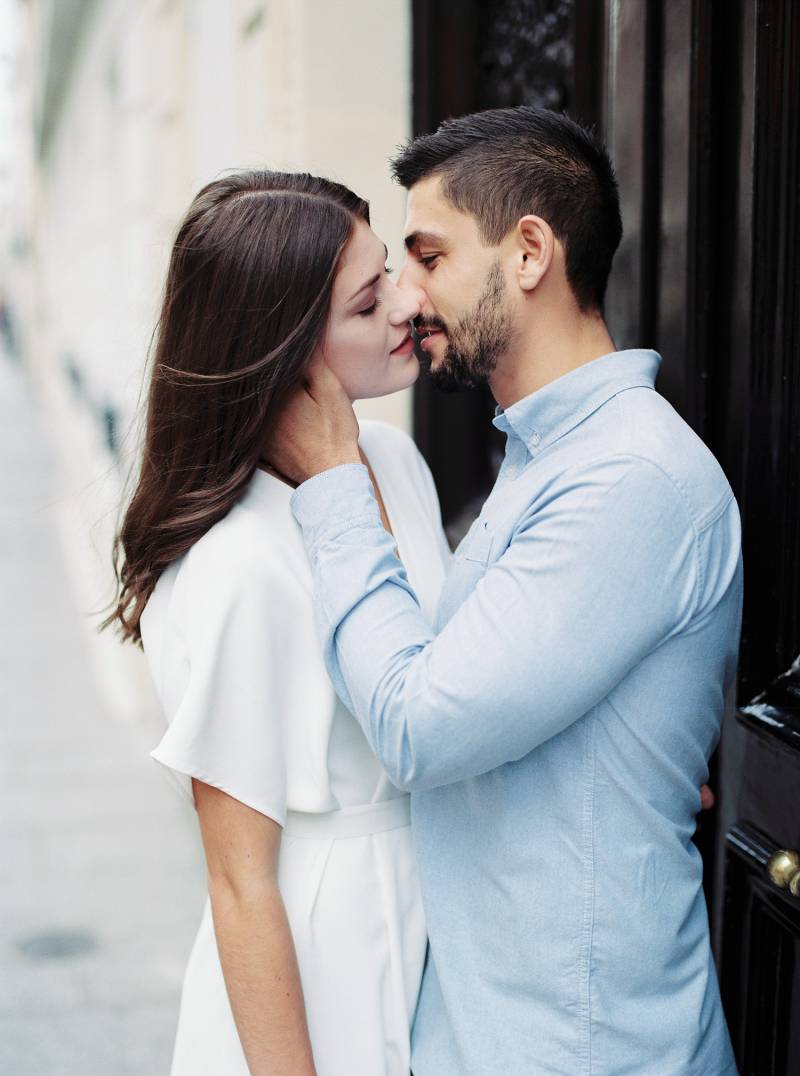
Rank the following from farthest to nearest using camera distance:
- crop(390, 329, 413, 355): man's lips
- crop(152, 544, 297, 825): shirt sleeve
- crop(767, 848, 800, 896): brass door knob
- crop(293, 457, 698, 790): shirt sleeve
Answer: crop(767, 848, 800, 896): brass door knob → crop(390, 329, 413, 355): man's lips → crop(152, 544, 297, 825): shirt sleeve → crop(293, 457, 698, 790): shirt sleeve

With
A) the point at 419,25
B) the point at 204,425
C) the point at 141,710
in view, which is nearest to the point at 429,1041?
the point at 204,425

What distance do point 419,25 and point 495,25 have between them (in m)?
0.27

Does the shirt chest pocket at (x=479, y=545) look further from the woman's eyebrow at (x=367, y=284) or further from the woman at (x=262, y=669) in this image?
the woman's eyebrow at (x=367, y=284)

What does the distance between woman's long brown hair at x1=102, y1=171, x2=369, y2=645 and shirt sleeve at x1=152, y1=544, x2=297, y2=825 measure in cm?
11

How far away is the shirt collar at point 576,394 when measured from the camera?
1637 mm

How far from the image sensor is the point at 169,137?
7121 mm

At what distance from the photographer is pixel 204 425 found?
5.49 ft

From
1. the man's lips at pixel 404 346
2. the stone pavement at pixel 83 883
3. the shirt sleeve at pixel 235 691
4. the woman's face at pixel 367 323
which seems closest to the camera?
the shirt sleeve at pixel 235 691

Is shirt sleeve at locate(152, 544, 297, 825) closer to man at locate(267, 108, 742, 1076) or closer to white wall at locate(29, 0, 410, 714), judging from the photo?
man at locate(267, 108, 742, 1076)

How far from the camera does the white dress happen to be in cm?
157

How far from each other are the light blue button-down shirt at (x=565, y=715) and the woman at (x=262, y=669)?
0.25ft

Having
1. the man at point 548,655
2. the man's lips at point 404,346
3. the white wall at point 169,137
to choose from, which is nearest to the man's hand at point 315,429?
the man at point 548,655

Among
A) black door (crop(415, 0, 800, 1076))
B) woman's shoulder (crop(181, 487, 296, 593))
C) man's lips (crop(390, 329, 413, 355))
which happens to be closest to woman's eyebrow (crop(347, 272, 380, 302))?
man's lips (crop(390, 329, 413, 355))

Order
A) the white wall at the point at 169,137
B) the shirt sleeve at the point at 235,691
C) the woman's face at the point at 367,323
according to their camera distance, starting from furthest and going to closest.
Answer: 1. the white wall at the point at 169,137
2. the woman's face at the point at 367,323
3. the shirt sleeve at the point at 235,691
